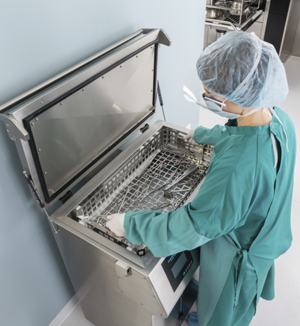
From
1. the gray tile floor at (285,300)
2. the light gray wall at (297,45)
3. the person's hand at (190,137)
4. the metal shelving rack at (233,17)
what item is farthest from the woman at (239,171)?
the light gray wall at (297,45)

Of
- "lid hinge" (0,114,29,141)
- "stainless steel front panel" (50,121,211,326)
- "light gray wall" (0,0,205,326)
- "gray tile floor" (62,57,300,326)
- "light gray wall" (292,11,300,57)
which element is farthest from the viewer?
"light gray wall" (292,11,300,57)

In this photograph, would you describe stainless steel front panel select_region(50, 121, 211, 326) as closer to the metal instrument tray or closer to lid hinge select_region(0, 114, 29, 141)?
the metal instrument tray

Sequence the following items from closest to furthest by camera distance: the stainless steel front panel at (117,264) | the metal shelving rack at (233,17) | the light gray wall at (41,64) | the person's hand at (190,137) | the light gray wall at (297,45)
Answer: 1. the light gray wall at (41,64)
2. the stainless steel front panel at (117,264)
3. the person's hand at (190,137)
4. the metal shelving rack at (233,17)
5. the light gray wall at (297,45)

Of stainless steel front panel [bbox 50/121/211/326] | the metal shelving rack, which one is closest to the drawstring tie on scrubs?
stainless steel front panel [bbox 50/121/211/326]

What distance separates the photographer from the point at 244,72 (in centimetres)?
97

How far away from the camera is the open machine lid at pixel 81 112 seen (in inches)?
39.8

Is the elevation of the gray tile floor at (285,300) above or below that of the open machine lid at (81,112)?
below

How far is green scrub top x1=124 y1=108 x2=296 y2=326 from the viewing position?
101 cm

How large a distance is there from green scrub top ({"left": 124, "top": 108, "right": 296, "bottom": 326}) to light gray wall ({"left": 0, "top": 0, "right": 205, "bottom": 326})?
49 centimetres

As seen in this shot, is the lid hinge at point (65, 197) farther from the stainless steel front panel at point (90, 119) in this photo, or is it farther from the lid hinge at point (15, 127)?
the lid hinge at point (15, 127)

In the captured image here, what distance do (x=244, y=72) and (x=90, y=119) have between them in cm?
64

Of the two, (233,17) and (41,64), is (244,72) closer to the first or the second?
(41,64)

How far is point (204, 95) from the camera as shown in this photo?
1.10 m

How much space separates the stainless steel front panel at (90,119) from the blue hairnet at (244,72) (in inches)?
17.4
